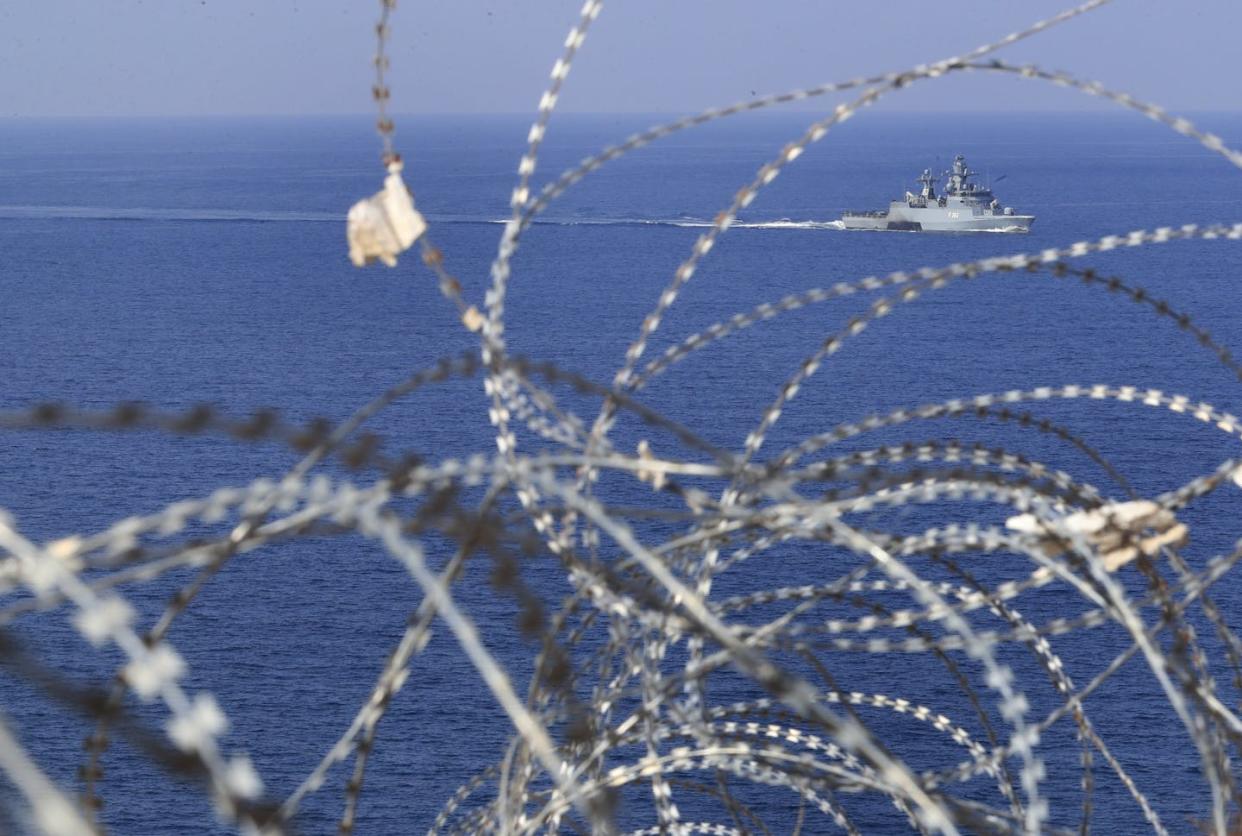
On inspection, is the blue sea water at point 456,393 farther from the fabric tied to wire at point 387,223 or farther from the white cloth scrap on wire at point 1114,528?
the white cloth scrap on wire at point 1114,528

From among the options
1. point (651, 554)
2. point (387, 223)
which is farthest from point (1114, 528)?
point (387, 223)

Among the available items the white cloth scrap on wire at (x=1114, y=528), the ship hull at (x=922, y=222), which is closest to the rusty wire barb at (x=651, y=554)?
the white cloth scrap on wire at (x=1114, y=528)

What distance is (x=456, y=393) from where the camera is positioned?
94.1 m

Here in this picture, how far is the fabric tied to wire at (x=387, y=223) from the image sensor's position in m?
12.2

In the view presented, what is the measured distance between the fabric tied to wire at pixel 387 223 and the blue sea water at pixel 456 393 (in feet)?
51.5

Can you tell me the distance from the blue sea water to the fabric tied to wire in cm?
1569

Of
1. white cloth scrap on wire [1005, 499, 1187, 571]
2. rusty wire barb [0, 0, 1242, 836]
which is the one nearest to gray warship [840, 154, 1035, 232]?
rusty wire barb [0, 0, 1242, 836]

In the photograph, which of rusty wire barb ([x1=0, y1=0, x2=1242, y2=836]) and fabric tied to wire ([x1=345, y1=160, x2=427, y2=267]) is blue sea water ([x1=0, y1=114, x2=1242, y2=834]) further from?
fabric tied to wire ([x1=345, y1=160, x2=427, y2=267])

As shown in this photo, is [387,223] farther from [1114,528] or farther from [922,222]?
[922,222]

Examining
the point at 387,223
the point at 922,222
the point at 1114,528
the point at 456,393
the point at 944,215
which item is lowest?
the point at 1114,528

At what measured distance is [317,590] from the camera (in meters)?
65.6

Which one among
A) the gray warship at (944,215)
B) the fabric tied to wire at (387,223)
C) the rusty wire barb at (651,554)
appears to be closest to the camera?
the rusty wire barb at (651,554)

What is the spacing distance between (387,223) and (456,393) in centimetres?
8217

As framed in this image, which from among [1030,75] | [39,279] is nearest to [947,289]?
[39,279]
